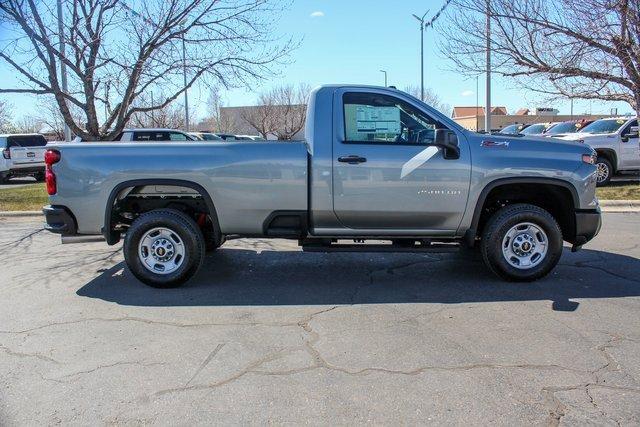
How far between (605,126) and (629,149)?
1177 mm

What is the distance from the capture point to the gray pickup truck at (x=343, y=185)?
5270mm

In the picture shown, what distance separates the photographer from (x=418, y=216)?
541cm

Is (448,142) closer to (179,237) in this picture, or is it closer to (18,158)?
(179,237)

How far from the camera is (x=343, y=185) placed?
5.29 meters

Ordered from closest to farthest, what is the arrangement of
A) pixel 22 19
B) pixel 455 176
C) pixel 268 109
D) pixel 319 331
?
pixel 319 331
pixel 455 176
pixel 22 19
pixel 268 109

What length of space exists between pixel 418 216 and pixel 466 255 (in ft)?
5.54

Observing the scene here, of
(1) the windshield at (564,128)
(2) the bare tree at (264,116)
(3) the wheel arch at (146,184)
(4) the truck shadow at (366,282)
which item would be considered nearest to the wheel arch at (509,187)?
(4) the truck shadow at (366,282)

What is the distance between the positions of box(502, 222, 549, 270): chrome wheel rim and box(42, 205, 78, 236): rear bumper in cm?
Result: 448

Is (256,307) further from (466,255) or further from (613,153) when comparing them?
(613,153)

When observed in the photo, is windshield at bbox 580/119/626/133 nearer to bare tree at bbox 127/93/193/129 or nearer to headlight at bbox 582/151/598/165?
headlight at bbox 582/151/598/165

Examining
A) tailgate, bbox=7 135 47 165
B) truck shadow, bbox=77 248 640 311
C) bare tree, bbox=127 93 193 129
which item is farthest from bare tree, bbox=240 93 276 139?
truck shadow, bbox=77 248 640 311

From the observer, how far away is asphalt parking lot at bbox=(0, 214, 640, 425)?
3.10m

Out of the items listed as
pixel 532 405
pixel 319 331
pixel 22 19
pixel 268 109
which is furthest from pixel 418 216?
pixel 268 109

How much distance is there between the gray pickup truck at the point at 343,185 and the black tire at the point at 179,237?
11mm
